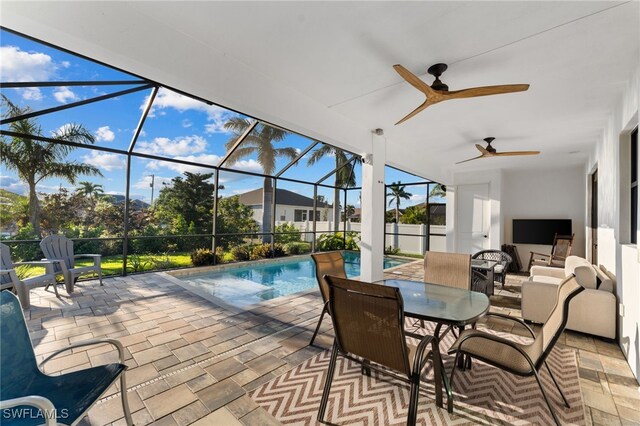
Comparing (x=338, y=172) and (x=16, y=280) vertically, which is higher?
(x=338, y=172)

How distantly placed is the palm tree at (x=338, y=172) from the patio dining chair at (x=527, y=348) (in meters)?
8.67

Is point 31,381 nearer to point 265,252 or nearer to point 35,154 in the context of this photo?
point 265,252

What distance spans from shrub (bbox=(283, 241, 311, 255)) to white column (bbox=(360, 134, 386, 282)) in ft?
16.5

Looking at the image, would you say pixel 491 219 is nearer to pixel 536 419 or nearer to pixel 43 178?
pixel 536 419

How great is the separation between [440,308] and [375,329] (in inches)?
32.4

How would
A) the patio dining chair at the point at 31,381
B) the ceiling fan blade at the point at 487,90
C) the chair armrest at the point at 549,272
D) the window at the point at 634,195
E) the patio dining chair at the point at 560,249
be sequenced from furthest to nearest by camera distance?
the patio dining chair at the point at 560,249
the chair armrest at the point at 549,272
the window at the point at 634,195
the ceiling fan blade at the point at 487,90
the patio dining chair at the point at 31,381

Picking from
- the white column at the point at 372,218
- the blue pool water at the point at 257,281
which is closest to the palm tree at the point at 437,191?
the blue pool water at the point at 257,281

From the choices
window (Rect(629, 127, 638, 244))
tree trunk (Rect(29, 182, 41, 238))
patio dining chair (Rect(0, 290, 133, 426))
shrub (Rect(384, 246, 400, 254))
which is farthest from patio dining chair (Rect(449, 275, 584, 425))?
tree trunk (Rect(29, 182, 41, 238))

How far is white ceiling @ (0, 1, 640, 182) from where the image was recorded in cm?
205

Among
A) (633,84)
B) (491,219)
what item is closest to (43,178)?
(633,84)

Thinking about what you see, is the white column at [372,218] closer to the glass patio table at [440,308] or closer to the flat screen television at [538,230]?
the glass patio table at [440,308]

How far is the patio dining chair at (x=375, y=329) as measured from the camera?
1.54 m

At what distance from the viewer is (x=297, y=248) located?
973 centimetres

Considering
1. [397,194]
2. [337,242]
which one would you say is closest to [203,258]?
[337,242]
